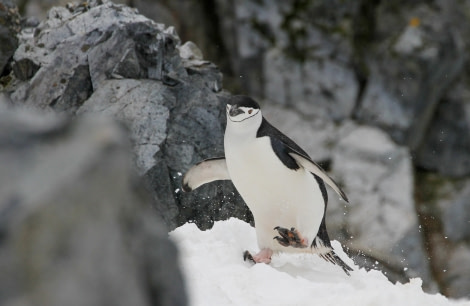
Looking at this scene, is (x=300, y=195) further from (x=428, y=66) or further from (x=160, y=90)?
(x=428, y=66)

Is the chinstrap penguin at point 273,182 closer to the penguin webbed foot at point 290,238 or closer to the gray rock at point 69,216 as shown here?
the penguin webbed foot at point 290,238

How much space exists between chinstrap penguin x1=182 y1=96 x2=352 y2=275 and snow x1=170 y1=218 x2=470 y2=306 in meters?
0.10

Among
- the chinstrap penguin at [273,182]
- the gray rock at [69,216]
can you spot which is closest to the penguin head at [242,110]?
the chinstrap penguin at [273,182]

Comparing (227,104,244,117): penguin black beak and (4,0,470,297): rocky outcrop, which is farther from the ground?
(227,104,244,117): penguin black beak

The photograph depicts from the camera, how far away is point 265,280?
237 centimetres

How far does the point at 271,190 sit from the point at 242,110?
34 centimetres

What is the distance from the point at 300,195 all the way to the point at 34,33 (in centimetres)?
290

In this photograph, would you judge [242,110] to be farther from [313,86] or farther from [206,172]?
[313,86]

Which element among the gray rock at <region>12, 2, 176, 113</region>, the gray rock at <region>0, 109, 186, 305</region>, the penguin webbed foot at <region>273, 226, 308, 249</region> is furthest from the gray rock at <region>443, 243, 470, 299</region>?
the gray rock at <region>0, 109, 186, 305</region>

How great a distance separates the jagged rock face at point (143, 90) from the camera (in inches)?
171

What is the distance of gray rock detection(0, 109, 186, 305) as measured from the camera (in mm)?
587

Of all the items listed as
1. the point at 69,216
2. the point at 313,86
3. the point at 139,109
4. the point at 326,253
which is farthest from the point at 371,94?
the point at 69,216

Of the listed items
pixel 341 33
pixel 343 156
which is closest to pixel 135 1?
pixel 341 33

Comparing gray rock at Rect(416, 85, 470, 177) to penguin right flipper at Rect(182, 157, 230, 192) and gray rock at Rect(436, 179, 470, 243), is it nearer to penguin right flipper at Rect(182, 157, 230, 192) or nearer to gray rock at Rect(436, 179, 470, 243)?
gray rock at Rect(436, 179, 470, 243)
